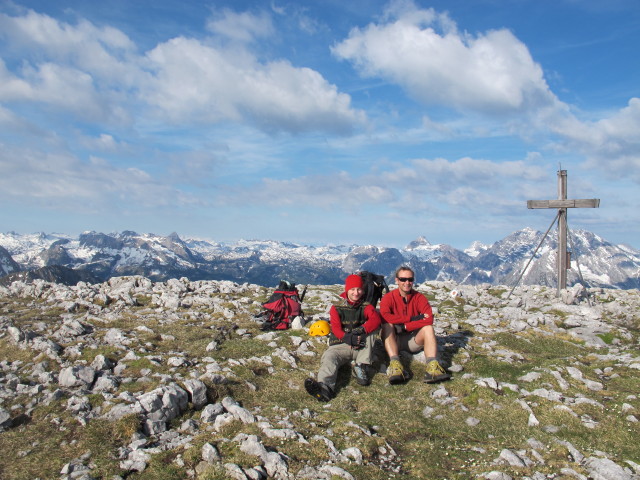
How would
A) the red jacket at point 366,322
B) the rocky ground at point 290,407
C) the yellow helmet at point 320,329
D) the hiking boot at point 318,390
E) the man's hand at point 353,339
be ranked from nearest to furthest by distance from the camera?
the rocky ground at point 290,407 < the hiking boot at point 318,390 < the man's hand at point 353,339 < the red jacket at point 366,322 < the yellow helmet at point 320,329

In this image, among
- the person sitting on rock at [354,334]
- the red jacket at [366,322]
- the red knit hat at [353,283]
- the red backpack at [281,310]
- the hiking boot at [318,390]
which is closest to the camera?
the hiking boot at [318,390]

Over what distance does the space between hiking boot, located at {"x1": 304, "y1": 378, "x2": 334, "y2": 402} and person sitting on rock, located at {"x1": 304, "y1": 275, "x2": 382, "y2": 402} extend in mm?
606

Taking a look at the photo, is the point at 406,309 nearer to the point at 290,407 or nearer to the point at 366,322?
the point at 366,322

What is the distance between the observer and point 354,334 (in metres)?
12.1

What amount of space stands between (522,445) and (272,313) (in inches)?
458

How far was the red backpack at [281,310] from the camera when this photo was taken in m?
17.6

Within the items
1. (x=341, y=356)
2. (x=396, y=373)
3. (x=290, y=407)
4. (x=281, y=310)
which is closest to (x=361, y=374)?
(x=341, y=356)

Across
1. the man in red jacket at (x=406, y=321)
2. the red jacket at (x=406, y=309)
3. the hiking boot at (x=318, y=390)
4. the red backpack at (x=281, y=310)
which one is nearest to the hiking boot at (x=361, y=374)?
the man in red jacket at (x=406, y=321)

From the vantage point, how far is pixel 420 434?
29.3 ft

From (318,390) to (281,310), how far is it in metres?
7.56

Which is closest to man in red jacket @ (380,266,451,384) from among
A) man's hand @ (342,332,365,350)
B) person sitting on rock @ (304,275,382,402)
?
person sitting on rock @ (304,275,382,402)

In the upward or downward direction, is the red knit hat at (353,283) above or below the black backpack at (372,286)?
above

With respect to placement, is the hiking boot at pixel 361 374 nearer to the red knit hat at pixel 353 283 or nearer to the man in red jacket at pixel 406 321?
the man in red jacket at pixel 406 321

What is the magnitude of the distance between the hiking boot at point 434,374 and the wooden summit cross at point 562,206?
1939 centimetres
